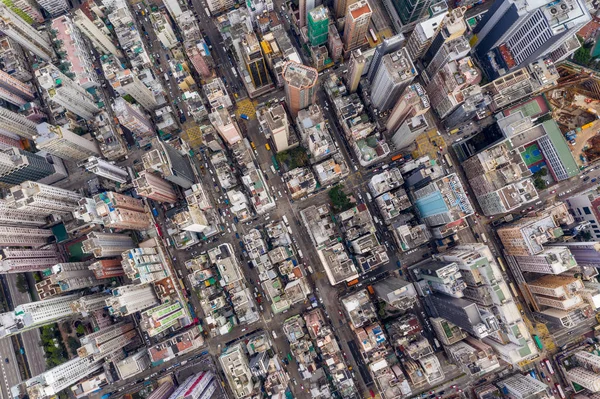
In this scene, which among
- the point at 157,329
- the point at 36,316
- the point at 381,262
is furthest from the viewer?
the point at 381,262

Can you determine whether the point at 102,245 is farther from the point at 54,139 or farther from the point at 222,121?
the point at 222,121

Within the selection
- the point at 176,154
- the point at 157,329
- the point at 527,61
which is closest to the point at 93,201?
the point at 176,154

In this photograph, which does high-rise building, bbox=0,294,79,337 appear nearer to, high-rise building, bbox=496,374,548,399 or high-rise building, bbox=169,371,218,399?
high-rise building, bbox=169,371,218,399

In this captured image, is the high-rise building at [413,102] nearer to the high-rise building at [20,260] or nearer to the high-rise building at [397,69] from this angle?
the high-rise building at [397,69]

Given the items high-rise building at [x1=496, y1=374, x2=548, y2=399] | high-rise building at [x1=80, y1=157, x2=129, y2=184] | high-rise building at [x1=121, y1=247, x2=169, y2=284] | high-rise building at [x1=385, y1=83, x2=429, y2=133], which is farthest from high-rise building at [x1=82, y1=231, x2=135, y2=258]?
high-rise building at [x1=496, y1=374, x2=548, y2=399]

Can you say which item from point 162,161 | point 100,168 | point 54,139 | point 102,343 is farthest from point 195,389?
point 54,139

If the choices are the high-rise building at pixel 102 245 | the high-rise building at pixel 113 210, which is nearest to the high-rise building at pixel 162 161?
the high-rise building at pixel 113 210

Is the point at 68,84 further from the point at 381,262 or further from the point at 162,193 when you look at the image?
the point at 381,262
